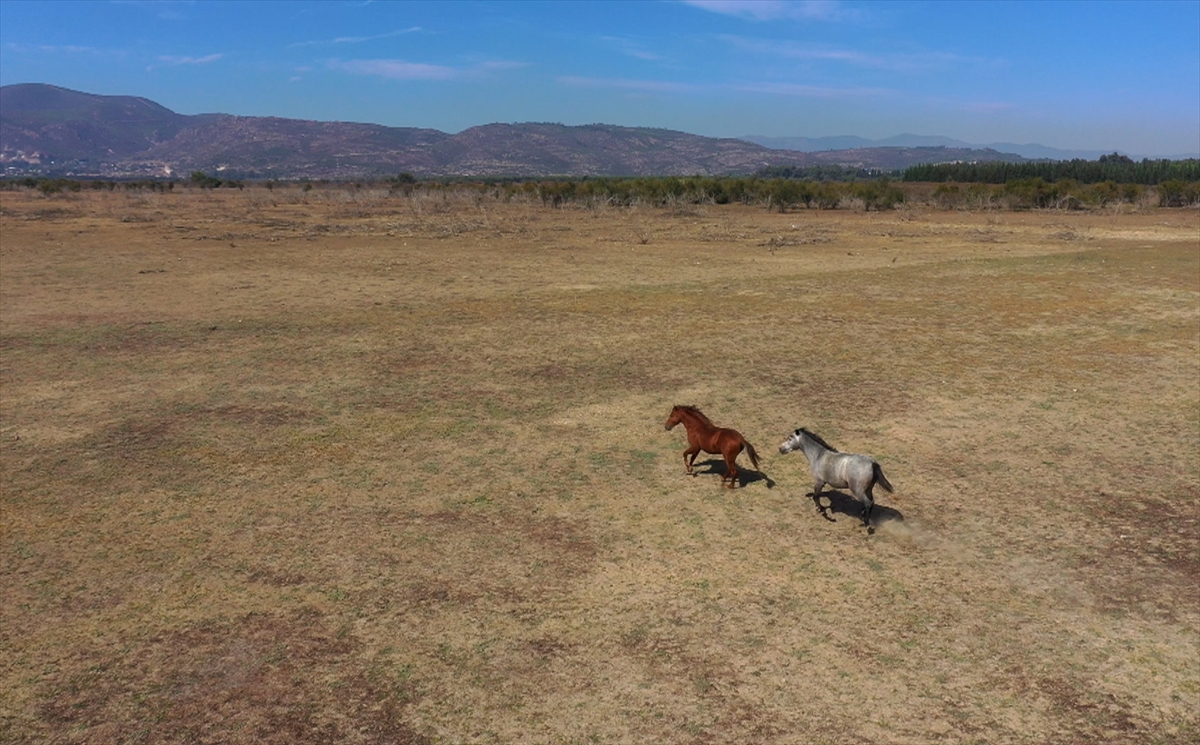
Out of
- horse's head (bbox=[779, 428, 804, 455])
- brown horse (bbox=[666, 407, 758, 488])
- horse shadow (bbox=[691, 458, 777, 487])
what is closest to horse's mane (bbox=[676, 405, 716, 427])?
brown horse (bbox=[666, 407, 758, 488])

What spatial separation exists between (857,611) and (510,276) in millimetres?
17763

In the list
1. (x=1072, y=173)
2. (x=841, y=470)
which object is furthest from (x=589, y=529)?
(x=1072, y=173)

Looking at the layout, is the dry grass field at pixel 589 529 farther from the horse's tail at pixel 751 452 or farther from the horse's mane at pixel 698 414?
the horse's mane at pixel 698 414

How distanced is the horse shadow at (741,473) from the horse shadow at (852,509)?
0.53 metres

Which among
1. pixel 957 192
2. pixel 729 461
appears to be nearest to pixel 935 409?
pixel 729 461

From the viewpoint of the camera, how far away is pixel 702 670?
4.84m

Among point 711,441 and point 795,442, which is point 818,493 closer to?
point 795,442

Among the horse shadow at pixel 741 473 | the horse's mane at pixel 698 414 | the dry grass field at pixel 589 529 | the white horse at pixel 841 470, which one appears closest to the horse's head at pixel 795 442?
the white horse at pixel 841 470

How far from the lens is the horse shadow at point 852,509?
22.9 feet

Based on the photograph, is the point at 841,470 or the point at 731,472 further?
the point at 731,472

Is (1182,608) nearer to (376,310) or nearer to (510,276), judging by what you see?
(376,310)

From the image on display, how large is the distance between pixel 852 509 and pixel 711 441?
150cm

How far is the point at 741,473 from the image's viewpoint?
812cm

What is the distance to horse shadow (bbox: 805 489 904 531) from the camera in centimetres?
699
